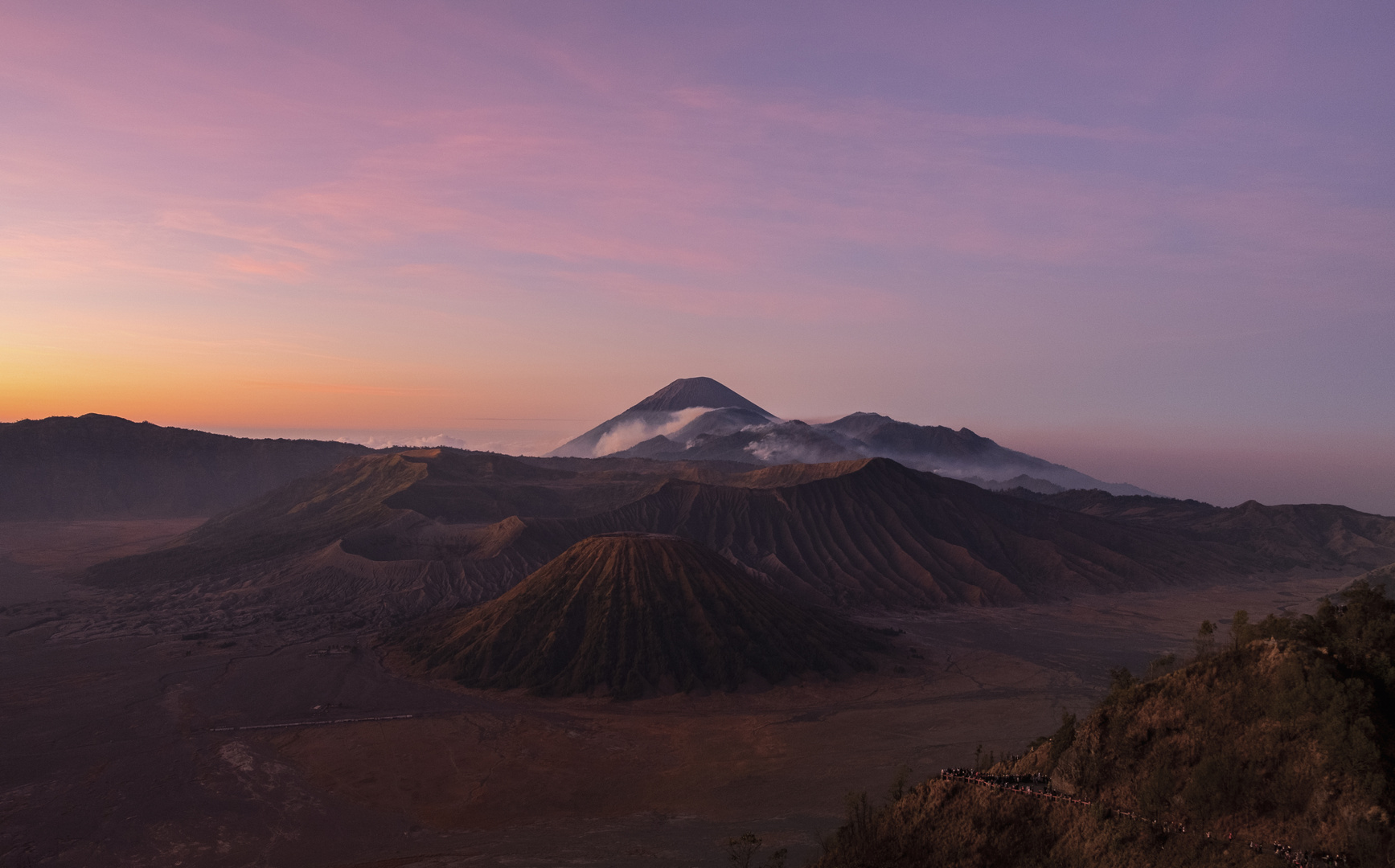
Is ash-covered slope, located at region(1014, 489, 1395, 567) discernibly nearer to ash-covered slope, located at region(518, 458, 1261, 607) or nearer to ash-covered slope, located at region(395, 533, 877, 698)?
ash-covered slope, located at region(518, 458, 1261, 607)

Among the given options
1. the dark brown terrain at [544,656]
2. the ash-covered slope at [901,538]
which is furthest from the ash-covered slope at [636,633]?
the ash-covered slope at [901,538]

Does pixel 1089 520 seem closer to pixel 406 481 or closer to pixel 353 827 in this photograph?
pixel 406 481

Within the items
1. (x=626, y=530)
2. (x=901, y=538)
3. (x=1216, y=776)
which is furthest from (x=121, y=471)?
(x=1216, y=776)

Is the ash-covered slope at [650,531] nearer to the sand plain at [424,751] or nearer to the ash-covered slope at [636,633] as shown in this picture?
the sand plain at [424,751]

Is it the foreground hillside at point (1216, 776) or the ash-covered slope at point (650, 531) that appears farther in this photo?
the ash-covered slope at point (650, 531)

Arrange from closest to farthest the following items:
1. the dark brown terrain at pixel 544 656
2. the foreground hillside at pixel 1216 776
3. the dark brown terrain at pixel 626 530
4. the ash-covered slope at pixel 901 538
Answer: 1. the foreground hillside at pixel 1216 776
2. the dark brown terrain at pixel 544 656
3. the dark brown terrain at pixel 626 530
4. the ash-covered slope at pixel 901 538

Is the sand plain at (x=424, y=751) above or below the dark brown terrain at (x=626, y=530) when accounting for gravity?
below
